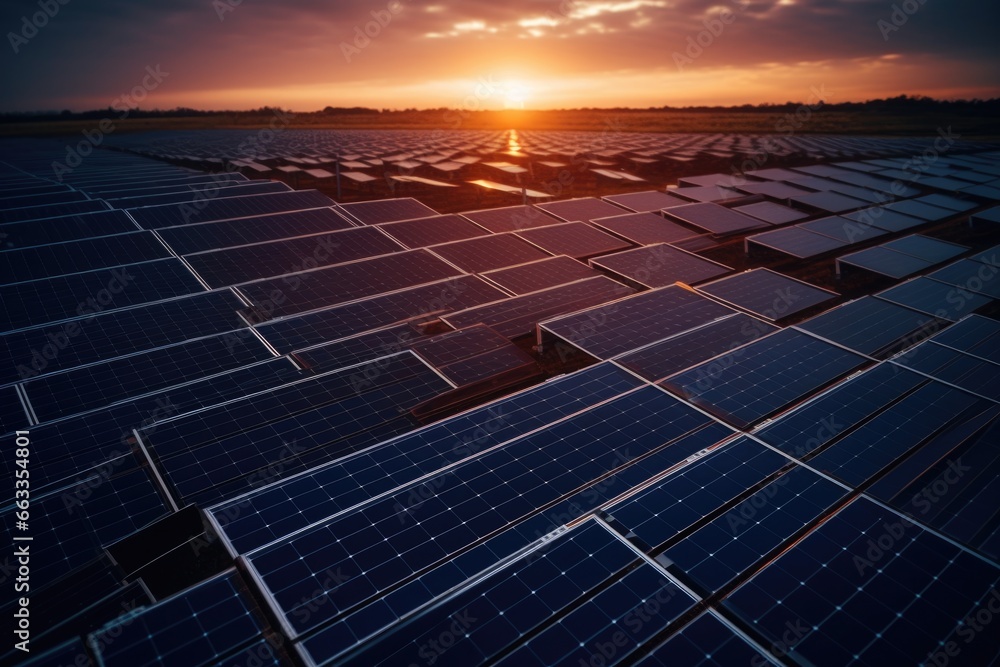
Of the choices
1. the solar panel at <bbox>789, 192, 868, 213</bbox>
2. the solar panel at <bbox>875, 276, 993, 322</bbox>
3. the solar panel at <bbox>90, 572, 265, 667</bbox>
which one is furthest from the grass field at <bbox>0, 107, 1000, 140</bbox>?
the solar panel at <bbox>90, 572, 265, 667</bbox>

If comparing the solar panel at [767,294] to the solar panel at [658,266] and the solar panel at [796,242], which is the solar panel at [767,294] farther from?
the solar panel at [796,242]

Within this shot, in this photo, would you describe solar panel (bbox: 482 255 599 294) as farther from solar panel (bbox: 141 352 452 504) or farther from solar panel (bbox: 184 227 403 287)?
solar panel (bbox: 141 352 452 504)

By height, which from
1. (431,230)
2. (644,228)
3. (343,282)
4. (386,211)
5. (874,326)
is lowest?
(874,326)

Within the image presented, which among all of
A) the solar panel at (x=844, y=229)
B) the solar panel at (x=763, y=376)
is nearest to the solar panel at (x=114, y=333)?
the solar panel at (x=763, y=376)

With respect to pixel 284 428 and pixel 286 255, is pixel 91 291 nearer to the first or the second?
pixel 286 255

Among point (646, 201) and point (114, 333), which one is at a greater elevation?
point (646, 201)

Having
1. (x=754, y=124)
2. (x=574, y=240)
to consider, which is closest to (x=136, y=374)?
(x=574, y=240)
